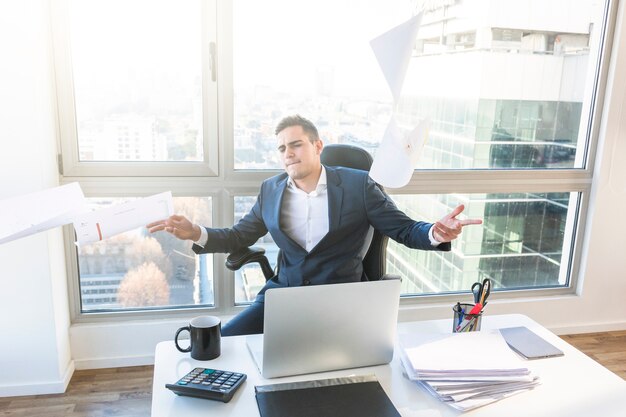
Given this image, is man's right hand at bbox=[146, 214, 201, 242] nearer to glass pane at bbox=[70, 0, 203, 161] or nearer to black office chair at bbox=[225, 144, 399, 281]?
black office chair at bbox=[225, 144, 399, 281]

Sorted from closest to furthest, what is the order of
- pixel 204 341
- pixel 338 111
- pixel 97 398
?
1. pixel 204 341
2. pixel 97 398
3. pixel 338 111

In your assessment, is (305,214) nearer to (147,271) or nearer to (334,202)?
(334,202)

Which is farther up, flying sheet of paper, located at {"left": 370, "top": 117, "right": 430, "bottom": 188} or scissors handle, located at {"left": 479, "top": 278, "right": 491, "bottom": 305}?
flying sheet of paper, located at {"left": 370, "top": 117, "right": 430, "bottom": 188}

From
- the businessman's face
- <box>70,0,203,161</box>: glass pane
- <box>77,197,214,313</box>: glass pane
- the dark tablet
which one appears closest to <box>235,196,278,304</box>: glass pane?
<box>77,197,214,313</box>: glass pane

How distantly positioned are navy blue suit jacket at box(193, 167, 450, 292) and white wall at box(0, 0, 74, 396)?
882 mm

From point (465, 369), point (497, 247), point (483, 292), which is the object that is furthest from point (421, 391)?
point (497, 247)

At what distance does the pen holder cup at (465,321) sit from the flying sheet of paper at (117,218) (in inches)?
35.0

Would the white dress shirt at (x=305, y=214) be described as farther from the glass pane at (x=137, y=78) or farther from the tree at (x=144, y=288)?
the tree at (x=144, y=288)

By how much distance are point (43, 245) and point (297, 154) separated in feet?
4.15

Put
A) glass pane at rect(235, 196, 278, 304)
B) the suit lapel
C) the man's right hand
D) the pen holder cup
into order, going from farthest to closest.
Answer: glass pane at rect(235, 196, 278, 304) → the suit lapel → the man's right hand → the pen holder cup

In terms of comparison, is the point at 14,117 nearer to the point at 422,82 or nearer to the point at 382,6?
the point at 382,6

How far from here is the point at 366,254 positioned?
2154mm

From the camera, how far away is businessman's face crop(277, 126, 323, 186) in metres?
2.03

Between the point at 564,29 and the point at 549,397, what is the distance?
8.01 feet
